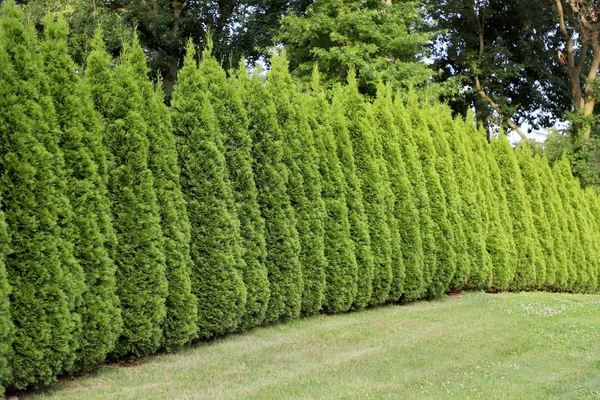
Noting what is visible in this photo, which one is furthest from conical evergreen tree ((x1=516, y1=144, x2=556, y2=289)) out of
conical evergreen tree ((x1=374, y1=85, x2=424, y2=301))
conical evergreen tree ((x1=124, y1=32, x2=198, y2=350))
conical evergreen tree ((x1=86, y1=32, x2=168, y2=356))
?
conical evergreen tree ((x1=86, y1=32, x2=168, y2=356))

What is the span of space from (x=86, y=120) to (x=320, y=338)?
12.9 feet

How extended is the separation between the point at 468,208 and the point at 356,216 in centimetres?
A: 411

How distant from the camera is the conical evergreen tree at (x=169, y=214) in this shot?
6.95 m

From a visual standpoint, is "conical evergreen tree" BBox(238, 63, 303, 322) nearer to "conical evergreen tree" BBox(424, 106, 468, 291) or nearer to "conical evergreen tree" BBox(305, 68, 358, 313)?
"conical evergreen tree" BBox(305, 68, 358, 313)

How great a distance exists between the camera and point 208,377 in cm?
586

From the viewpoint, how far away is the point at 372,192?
429 inches

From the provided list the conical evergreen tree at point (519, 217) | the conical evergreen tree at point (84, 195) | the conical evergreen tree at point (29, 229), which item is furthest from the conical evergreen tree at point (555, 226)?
the conical evergreen tree at point (29, 229)

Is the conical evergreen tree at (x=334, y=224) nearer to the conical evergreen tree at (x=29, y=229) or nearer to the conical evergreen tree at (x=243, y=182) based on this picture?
the conical evergreen tree at (x=243, y=182)

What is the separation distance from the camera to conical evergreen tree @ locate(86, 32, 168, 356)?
254 inches

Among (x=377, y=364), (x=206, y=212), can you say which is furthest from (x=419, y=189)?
(x=377, y=364)

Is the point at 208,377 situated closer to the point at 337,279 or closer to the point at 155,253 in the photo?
the point at 155,253

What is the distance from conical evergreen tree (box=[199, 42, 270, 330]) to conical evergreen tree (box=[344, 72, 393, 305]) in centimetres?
299

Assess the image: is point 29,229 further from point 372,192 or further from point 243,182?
point 372,192

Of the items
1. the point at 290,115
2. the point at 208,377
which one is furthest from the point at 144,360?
the point at 290,115
